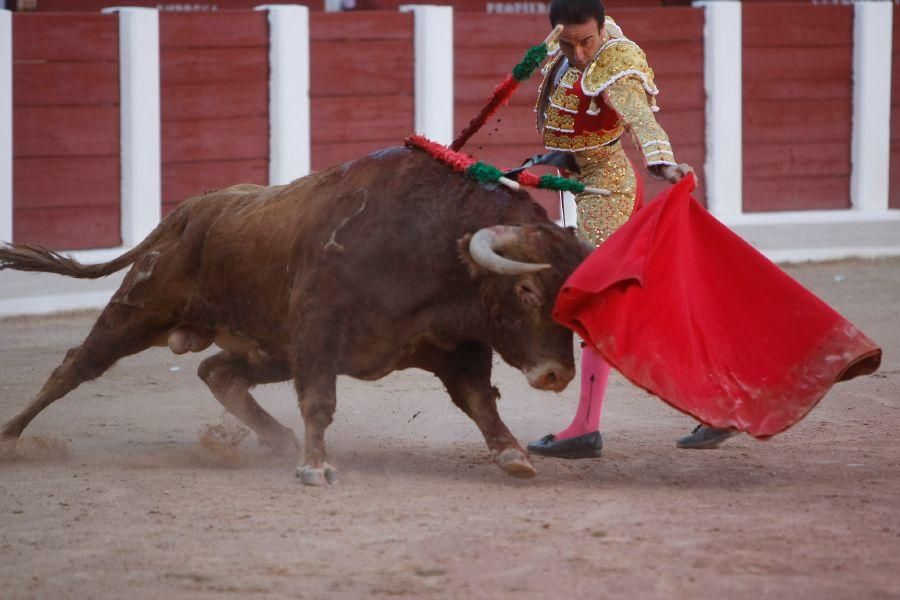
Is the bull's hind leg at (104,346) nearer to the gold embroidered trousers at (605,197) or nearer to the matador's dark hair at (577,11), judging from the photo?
the gold embroidered trousers at (605,197)

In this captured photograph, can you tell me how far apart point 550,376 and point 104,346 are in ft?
4.07

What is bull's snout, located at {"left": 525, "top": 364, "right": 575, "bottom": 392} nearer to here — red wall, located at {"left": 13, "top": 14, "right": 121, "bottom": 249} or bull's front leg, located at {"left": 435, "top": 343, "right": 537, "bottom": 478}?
bull's front leg, located at {"left": 435, "top": 343, "right": 537, "bottom": 478}

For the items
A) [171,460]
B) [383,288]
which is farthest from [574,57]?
[171,460]

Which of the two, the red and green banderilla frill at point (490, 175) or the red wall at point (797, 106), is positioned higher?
the red wall at point (797, 106)

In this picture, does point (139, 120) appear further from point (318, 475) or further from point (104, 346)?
point (318, 475)

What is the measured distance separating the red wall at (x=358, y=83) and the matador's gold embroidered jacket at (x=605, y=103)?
378 cm

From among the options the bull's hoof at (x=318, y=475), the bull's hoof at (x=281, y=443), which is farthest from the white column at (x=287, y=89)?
the bull's hoof at (x=318, y=475)

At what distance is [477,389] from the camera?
371 centimetres

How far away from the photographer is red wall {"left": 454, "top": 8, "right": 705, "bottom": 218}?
794cm

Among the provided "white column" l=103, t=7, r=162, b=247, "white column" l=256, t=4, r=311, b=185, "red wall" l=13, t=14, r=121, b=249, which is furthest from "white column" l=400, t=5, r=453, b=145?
"red wall" l=13, t=14, r=121, b=249

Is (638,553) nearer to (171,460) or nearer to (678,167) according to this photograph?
(678,167)

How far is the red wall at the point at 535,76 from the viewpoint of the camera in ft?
26.1

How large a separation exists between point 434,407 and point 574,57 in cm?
140

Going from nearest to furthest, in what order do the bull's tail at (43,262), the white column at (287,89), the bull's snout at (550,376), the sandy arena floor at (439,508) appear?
the sandy arena floor at (439,508), the bull's snout at (550,376), the bull's tail at (43,262), the white column at (287,89)
